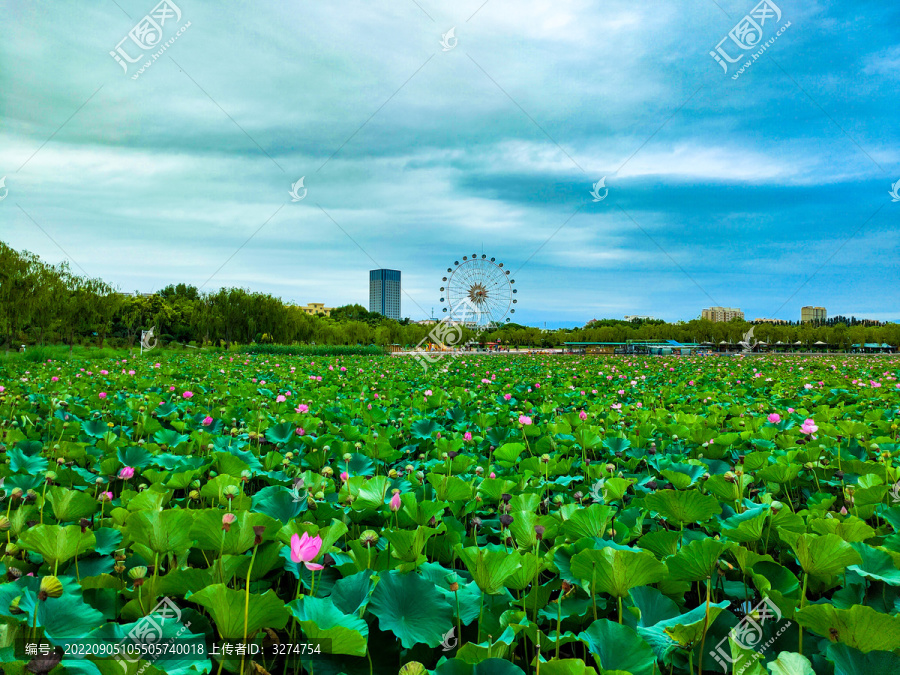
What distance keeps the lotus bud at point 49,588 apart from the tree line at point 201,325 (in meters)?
11.1

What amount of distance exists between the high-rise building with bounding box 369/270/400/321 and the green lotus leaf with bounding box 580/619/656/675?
13507 centimetres

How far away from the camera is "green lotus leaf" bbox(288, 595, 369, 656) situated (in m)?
0.90

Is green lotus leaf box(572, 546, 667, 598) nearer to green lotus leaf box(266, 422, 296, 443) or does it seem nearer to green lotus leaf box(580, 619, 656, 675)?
green lotus leaf box(580, 619, 656, 675)

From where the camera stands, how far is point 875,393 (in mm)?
5559

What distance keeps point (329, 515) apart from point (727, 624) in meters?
1.12

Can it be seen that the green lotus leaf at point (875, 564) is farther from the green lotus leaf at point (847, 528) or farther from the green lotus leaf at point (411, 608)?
the green lotus leaf at point (411, 608)

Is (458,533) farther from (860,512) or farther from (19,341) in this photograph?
(19,341)

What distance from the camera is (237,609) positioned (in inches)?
38.0

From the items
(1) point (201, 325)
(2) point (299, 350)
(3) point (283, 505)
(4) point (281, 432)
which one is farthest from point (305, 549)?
(1) point (201, 325)

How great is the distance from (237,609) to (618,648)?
29.3 inches

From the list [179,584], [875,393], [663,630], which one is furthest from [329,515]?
[875,393]

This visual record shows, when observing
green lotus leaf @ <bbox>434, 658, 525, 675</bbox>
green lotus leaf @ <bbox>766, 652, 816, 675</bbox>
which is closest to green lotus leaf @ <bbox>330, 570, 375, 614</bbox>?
green lotus leaf @ <bbox>434, 658, 525, 675</bbox>

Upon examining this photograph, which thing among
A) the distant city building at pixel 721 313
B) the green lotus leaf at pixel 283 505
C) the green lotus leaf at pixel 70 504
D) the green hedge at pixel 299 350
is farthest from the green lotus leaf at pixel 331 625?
the distant city building at pixel 721 313

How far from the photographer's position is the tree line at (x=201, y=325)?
68.3 feet
